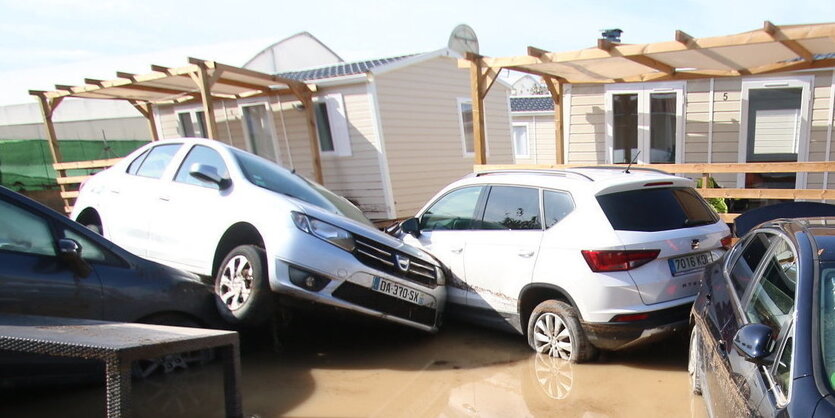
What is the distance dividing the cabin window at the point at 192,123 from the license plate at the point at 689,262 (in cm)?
1282

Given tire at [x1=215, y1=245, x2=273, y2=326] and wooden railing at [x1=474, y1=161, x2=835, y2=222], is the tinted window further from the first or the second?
tire at [x1=215, y1=245, x2=273, y2=326]

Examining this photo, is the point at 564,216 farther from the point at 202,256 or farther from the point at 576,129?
the point at 576,129

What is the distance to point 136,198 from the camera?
202 inches

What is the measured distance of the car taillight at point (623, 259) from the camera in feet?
12.2

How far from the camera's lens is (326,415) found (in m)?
3.38

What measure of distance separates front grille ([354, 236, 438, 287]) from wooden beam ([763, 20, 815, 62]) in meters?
4.90

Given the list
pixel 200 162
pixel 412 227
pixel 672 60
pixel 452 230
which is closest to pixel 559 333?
pixel 452 230

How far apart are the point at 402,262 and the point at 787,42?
5765 mm

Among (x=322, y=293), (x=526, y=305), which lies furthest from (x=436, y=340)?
(x=322, y=293)

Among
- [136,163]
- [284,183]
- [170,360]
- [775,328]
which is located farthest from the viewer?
[136,163]

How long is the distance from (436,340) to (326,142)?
26.6ft

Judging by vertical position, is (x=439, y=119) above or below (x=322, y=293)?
above

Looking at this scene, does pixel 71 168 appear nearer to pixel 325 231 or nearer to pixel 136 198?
pixel 136 198

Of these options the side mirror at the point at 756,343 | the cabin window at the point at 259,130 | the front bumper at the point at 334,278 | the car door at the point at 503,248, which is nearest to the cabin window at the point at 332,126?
the cabin window at the point at 259,130
